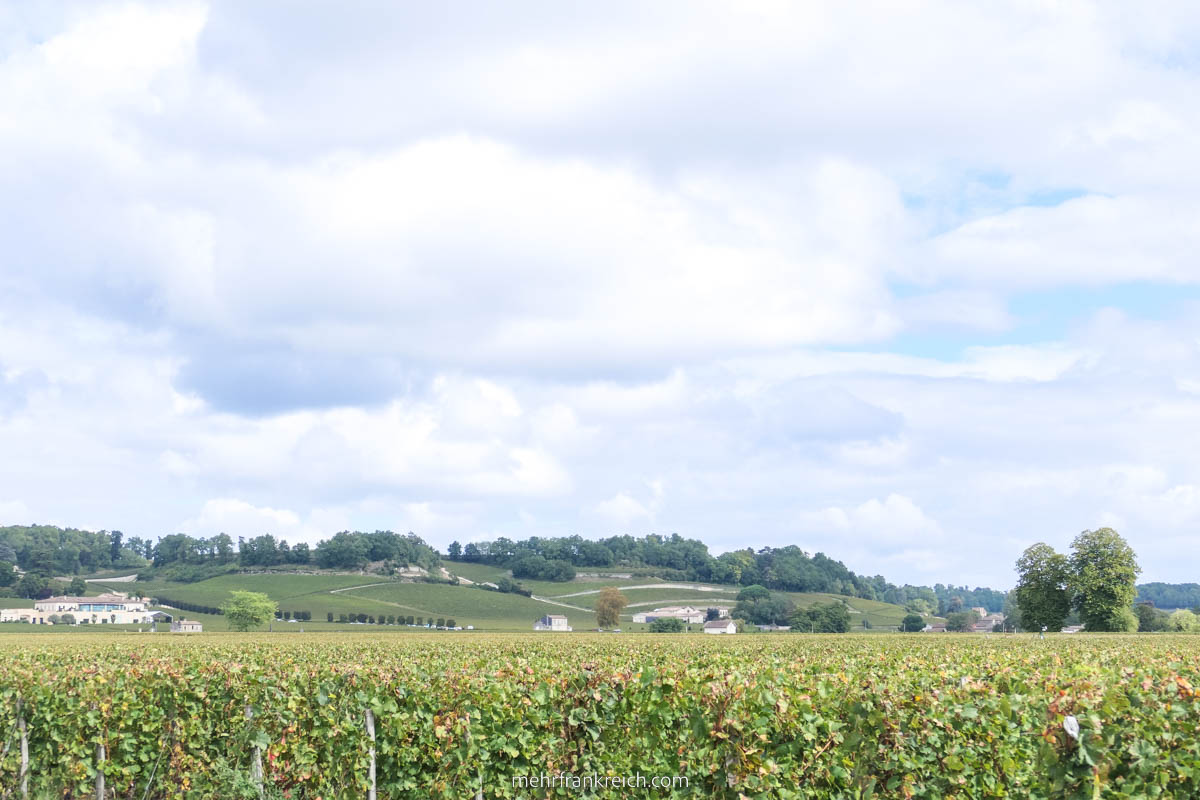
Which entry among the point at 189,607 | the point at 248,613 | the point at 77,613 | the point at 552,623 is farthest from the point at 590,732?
the point at 77,613

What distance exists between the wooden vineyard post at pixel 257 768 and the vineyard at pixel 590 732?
0.14ft

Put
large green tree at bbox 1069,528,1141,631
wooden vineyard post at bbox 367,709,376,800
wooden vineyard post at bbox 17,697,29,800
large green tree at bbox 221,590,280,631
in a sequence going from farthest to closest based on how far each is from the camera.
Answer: large green tree at bbox 221,590,280,631, large green tree at bbox 1069,528,1141,631, wooden vineyard post at bbox 17,697,29,800, wooden vineyard post at bbox 367,709,376,800

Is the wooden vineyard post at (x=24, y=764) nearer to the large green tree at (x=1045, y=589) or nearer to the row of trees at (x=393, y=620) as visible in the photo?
the large green tree at (x=1045, y=589)

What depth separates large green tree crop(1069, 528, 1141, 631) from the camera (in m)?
94.9

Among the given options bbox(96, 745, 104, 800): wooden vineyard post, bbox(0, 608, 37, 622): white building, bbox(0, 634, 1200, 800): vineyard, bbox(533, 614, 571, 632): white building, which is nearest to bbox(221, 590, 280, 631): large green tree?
bbox(533, 614, 571, 632): white building

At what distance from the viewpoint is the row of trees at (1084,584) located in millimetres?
95188

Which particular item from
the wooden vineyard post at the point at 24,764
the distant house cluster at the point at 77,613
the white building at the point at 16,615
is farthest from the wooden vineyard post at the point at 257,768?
the white building at the point at 16,615

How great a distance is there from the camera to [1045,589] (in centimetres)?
9938

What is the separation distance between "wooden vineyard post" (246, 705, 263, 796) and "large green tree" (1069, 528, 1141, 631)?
331 feet

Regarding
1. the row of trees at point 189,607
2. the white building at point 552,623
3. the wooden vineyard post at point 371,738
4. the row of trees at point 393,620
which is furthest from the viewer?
the row of trees at point 189,607

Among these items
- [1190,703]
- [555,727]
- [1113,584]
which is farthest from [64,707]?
[1113,584]

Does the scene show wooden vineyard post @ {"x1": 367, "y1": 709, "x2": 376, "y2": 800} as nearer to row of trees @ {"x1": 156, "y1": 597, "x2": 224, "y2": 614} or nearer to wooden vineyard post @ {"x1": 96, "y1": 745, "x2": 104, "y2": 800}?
wooden vineyard post @ {"x1": 96, "y1": 745, "x2": 104, "y2": 800}

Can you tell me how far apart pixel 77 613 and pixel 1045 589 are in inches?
7319

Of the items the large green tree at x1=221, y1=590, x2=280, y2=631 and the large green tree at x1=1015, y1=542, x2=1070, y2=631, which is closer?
the large green tree at x1=1015, y1=542, x2=1070, y2=631
